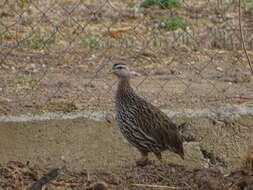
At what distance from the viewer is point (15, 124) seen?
7070 millimetres

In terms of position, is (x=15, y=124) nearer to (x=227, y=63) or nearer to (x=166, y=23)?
(x=227, y=63)

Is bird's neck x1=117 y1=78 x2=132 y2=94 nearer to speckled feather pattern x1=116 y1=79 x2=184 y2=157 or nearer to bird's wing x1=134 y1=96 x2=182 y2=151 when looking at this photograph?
speckled feather pattern x1=116 y1=79 x2=184 y2=157

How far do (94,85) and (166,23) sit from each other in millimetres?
2253

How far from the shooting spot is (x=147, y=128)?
6.95 meters

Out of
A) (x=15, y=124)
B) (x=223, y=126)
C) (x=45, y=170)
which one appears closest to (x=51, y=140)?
(x=15, y=124)

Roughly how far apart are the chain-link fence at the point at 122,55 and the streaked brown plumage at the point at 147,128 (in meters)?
0.47

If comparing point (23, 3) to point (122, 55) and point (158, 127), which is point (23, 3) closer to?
point (122, 55)

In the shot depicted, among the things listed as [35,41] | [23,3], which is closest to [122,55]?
[35,41]

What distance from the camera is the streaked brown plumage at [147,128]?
6.86 metres

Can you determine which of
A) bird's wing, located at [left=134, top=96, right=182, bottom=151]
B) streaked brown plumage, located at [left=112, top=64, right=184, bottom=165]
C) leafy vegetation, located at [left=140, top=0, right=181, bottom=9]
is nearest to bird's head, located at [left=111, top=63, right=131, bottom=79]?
streaked brown plumage, located at [left=112, top=64, right=184, bottom=165]

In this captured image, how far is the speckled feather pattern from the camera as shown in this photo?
22.5 ft

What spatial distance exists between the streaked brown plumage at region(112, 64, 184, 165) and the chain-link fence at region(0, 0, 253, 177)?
472 mm

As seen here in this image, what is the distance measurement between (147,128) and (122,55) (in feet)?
6.60

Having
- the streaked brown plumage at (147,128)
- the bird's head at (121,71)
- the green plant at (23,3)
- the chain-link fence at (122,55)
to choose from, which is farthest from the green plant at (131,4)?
the streaked brown plumage at (147,128)
